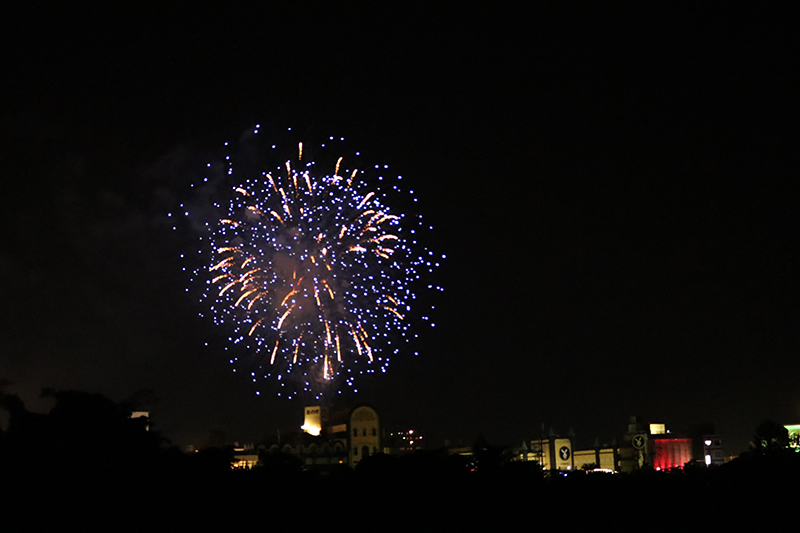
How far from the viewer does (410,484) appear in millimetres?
37344

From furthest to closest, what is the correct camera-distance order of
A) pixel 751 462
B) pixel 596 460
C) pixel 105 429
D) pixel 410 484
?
1. pixel 596 460
2. pixel 751 462
3. pixel 410 484
4. pixel 105 429

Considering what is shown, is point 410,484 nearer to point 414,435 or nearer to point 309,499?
point 309,499

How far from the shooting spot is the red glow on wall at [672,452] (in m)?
129

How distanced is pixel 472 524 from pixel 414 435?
295 ft

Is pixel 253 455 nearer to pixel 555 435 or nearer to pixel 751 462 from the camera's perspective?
pixel 555 435

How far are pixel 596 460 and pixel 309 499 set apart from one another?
92654 mm

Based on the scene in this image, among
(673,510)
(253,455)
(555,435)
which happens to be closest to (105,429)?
(673,510)

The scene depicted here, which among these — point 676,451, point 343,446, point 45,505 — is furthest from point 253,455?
point 45,505

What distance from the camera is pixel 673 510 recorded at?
1535 inches

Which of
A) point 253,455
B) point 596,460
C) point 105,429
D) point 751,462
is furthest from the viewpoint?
point 596,460

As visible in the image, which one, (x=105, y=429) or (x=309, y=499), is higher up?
(x=105, y=429)

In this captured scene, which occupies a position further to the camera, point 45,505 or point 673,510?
point 673,510

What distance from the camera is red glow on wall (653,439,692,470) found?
129125 mm

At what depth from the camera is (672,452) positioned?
131625 millimetres
